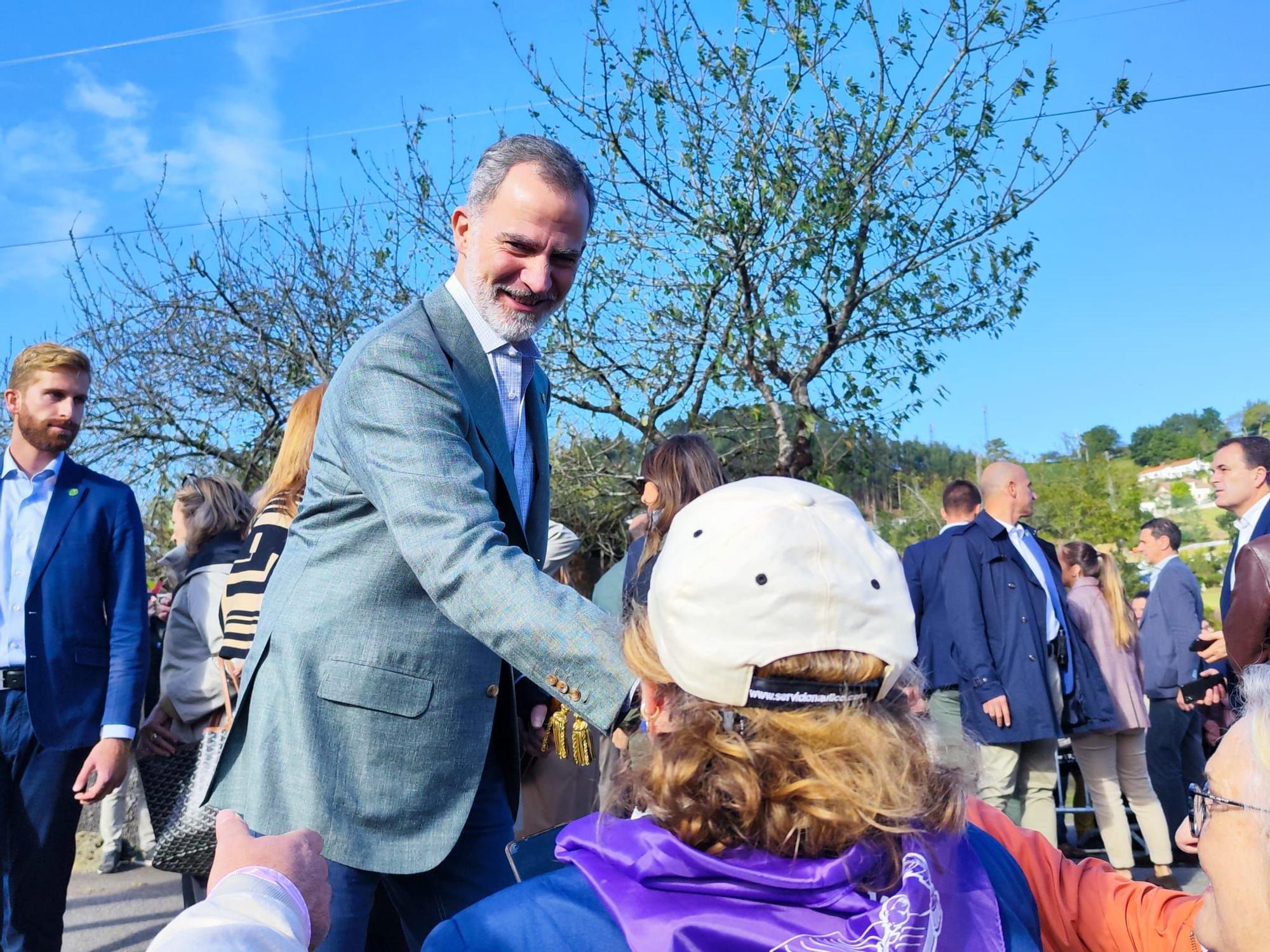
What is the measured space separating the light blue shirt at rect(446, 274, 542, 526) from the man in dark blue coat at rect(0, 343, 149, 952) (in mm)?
2173

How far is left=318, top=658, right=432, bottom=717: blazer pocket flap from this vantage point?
6.88ft

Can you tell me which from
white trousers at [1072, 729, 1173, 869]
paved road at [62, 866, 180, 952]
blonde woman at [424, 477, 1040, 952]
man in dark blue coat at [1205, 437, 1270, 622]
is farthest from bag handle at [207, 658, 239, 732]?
white trousers at [1072, 729, 1173, 869]

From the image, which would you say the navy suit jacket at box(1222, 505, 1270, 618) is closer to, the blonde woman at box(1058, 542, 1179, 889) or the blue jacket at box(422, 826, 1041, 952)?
the blonde woman at box(1058, 542, 1179, 889)

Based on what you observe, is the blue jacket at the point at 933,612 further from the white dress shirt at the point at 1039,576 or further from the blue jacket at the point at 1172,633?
the blue jacket at the point at 1172,633

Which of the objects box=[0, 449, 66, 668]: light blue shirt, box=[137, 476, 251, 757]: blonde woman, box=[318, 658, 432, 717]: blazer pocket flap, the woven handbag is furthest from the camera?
box=[137, 476, 251, 757]: blonde woman

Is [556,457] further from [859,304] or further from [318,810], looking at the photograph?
[318,810]

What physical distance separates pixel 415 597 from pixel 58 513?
236 centimetres

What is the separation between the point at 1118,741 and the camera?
6.86m

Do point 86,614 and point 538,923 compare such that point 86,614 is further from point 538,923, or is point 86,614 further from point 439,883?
point 538,923

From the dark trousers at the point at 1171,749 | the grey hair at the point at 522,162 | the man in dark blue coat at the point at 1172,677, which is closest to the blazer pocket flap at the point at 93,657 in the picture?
the grey hair at the point at 522,162

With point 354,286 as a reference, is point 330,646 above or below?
below

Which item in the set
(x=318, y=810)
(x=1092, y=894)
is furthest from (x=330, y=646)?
(x=1092, y=894)

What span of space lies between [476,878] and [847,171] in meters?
7.69

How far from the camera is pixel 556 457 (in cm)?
1110
